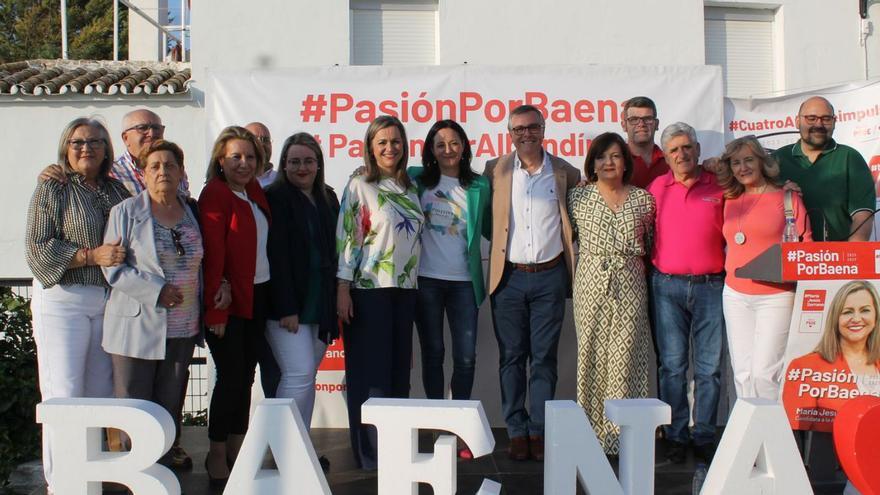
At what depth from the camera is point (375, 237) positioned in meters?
3.98

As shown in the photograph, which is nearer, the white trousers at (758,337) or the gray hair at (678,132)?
the white trousers at (758,337)

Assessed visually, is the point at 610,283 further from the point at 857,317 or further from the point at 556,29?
the point at 556,29

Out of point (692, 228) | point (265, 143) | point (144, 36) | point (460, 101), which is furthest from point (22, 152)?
point (692, 228)

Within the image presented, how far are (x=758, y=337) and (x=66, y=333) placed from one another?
3307mm

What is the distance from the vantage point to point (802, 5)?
7559 millimetres

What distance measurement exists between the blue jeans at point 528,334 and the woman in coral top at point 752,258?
0.89 meters

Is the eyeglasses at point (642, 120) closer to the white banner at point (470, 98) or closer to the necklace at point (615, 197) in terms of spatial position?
the necklace at point (615, 197)

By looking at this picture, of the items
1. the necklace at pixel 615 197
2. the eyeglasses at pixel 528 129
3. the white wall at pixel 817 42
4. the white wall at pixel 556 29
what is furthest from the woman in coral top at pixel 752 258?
the white wall at pixel 817 42

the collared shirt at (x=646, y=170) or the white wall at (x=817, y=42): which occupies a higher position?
the white wall at (x=817, y=42)

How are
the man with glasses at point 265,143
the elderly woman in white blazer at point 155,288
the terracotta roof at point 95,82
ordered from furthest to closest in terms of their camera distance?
the terracotta roof at point 95,82 → the man with glasses at point 265,143 → the elderly woman in white blazer at point 155,288

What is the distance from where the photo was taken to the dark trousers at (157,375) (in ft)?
11.5

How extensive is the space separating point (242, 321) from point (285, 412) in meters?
1.01

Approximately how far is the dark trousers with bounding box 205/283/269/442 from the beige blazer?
122 centimetres

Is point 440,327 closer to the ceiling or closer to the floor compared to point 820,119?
closer to the floor
